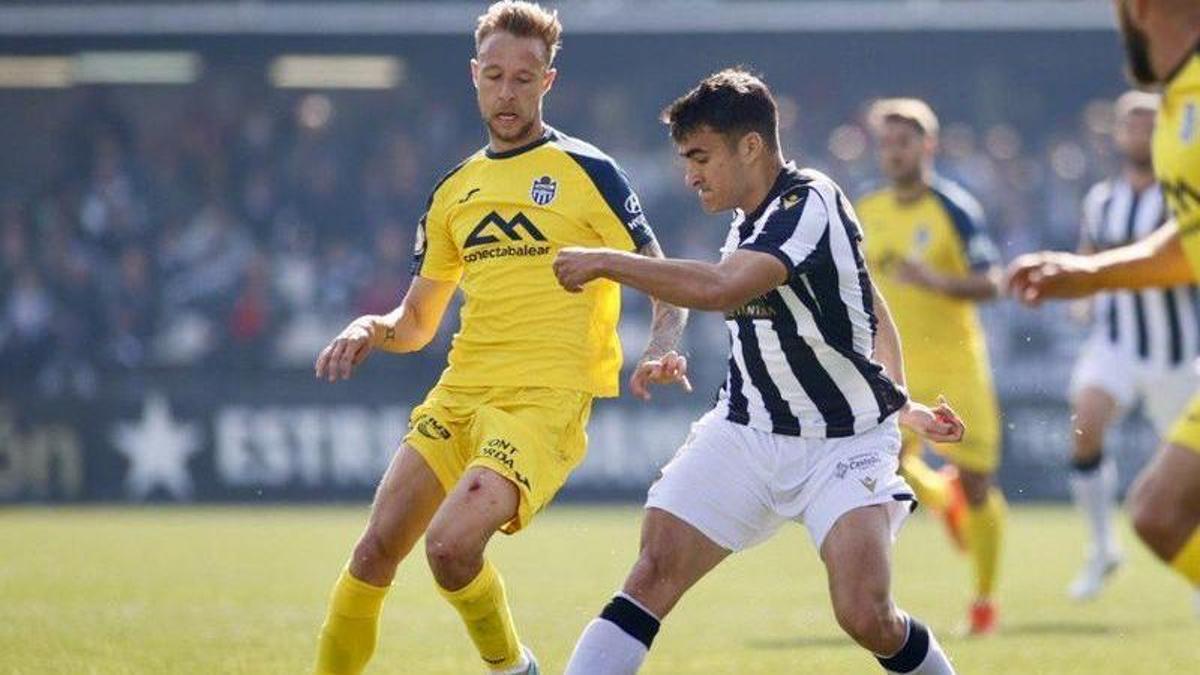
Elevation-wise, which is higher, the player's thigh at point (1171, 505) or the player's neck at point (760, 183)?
the player's neck at point (760, 183)

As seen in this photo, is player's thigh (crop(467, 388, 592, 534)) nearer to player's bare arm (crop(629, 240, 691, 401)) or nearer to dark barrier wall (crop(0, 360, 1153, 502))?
player's bare arm (crop(629, 240, 691, 401))

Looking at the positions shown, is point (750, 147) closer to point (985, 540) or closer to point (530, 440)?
point (530, 440)

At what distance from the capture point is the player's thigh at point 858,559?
22.3 feet

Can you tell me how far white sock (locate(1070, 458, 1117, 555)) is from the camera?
14133 mm

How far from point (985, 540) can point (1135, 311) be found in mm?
2366

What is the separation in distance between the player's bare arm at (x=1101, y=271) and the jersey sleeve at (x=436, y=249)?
8.21ft

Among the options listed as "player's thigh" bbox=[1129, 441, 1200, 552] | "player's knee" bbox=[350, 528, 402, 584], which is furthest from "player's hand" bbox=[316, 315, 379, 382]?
"player's thigh" bbox=[1129, 441, 1200, 552]

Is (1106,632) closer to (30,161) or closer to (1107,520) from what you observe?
(1107,520)

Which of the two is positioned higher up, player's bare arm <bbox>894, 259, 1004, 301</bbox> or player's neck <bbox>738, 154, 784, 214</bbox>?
player's neck <bbox>738, 154, 784, 214</bbox>

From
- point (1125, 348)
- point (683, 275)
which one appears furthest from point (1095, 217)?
point (683, 275)

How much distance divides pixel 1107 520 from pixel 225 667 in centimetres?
680

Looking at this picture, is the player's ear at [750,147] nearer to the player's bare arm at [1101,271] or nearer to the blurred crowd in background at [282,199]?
the player's bare arm at [1101,271]

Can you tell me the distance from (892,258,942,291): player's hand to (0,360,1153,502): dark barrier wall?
353 inches

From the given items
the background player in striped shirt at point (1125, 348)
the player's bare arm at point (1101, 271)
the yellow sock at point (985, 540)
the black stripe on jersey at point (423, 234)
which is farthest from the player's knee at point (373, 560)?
the background player in striped shirt at point (1125, 348)
